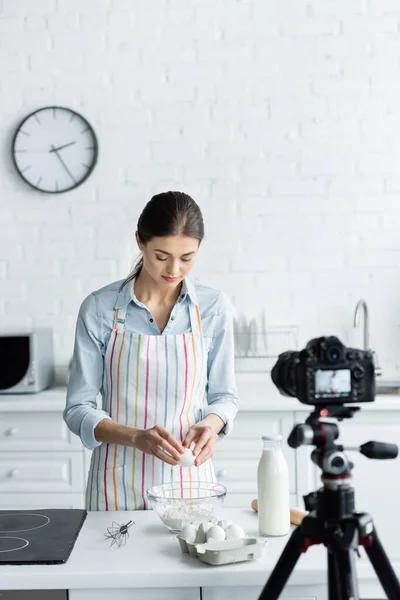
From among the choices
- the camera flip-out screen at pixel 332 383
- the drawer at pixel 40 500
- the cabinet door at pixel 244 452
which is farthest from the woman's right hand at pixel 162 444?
the drawer at pixel 40 500

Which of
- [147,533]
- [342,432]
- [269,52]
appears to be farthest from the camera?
[269,52]

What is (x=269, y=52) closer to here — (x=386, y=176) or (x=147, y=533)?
(x=386, y=176)

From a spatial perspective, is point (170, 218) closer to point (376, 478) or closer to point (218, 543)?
point (218, 543)

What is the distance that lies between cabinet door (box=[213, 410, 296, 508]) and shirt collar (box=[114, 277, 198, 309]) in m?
1.08

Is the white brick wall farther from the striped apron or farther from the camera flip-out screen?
the camera flip-out screen

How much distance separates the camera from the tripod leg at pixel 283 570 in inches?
56.4

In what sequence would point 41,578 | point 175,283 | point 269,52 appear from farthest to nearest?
point 269,52 → point 175,283 → point 41,578

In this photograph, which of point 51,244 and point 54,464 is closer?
point 54,464

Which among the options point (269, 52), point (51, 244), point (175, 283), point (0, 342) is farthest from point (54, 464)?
point (269, 52)

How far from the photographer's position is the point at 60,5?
389 centimetres

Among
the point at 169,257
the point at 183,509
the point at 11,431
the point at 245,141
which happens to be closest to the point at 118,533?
the point at 183,509

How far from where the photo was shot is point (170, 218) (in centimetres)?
220

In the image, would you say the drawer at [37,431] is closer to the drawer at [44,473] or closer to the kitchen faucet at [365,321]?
the drawer at [44,473]

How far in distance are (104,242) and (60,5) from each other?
1109 millimetres
